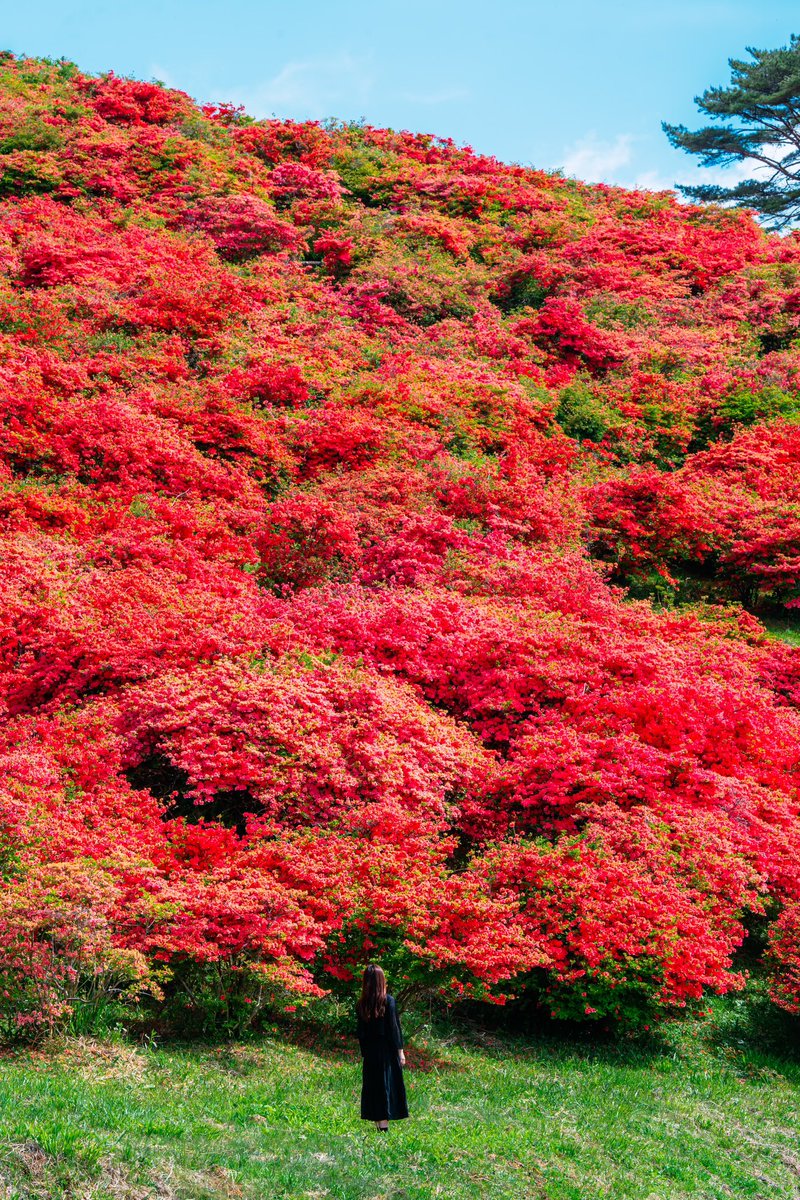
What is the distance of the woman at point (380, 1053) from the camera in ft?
23.6

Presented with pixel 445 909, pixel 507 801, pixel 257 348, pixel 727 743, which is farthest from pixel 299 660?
pixel 257 348

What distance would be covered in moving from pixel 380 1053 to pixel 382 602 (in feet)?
32.2

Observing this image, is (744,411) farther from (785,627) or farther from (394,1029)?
(394,1029)

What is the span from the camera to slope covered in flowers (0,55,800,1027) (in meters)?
10.0

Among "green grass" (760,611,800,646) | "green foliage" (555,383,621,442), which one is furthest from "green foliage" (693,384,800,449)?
"green grass" (760,611,800,646)

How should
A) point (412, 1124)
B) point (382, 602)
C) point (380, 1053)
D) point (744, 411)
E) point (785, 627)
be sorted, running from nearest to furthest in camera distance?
point (380, 1053) < point (412, 1124) < point (382, 602) < point (785, 627) < point (744, 411)

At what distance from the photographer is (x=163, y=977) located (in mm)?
Answer: 8930

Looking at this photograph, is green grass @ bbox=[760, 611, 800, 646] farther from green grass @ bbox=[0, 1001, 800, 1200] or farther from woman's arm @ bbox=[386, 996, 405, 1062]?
woman's arm @ bbox=[386, 996, 405, 1062]

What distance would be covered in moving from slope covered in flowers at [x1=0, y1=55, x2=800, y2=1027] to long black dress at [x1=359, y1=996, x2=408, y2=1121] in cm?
194

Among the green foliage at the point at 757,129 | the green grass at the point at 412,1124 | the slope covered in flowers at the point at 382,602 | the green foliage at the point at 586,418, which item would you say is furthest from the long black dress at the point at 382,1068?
the green foliage at the point at 757,129

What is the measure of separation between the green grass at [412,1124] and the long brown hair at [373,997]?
0.94 m

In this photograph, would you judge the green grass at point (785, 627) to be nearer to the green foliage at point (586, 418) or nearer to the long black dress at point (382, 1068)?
the green foliage at point (586, 418)

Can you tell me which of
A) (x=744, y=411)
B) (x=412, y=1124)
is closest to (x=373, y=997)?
(x=412, y=1124)

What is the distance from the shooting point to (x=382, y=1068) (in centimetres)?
723
